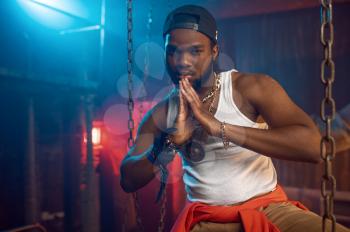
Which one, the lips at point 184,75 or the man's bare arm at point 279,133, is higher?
the lips at point 184,75

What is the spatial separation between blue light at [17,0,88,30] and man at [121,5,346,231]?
4184 millimetres

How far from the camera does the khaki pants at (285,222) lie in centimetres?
219

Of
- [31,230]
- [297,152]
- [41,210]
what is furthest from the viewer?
[41,210]

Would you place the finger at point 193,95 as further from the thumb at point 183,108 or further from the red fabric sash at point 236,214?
the red fabric sash at point 236,214

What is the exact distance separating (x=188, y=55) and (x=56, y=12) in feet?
16.1

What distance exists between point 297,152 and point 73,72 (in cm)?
618

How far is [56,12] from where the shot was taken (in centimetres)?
650

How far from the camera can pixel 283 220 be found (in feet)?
7.61

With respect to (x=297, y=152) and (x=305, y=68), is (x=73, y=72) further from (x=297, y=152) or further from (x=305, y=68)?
(x=297, y=152)

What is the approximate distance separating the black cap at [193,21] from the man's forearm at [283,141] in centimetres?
91

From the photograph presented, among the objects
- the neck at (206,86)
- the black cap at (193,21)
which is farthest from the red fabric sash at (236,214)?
the black cap at (193,21)

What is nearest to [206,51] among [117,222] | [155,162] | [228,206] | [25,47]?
[155,162]

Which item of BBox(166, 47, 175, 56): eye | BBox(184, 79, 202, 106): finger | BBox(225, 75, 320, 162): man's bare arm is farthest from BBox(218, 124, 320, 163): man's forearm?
BBox(166, 47, 175, 56): eye

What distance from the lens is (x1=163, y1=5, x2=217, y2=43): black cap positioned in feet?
8.59
